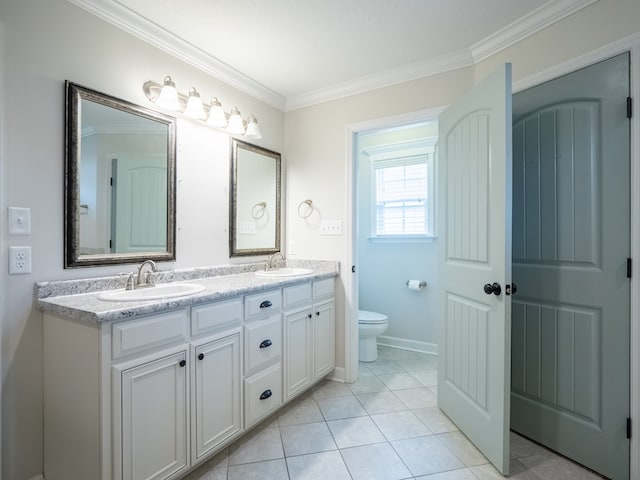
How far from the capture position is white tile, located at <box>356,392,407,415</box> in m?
2.19

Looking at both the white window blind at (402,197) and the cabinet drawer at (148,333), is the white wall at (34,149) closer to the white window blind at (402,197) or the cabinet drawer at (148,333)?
the cabinet drawer at (148,333)

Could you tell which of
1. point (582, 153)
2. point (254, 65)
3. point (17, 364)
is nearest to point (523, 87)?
point (582, 153)

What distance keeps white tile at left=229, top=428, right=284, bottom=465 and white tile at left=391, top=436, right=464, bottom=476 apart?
674 millimetres

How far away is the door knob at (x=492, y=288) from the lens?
1.57 m

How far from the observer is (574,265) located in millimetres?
1657

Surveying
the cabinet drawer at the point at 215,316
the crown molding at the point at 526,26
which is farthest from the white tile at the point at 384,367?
the crown molding at the point at 526,26

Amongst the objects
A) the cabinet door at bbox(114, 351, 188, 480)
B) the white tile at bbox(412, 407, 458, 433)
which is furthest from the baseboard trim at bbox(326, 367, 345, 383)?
the cabinet door at bbox(114, 351, 188, 480)

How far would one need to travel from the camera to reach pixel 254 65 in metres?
2.30

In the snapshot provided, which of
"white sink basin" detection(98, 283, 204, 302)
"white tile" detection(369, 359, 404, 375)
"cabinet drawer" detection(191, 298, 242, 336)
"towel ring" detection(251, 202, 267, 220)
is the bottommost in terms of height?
"white tile" detection(369, 359, 404, 375)

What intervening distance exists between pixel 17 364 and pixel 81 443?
47 cm

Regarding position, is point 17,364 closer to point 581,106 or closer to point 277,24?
point 277,24

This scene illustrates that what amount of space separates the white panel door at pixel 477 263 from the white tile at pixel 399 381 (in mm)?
410

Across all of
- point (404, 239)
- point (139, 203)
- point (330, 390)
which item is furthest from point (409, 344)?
point (139, 203)

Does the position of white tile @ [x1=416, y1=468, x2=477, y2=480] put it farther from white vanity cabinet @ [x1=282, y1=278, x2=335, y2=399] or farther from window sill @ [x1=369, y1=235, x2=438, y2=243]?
window sill @ [x1=369, y1=235, x2=438, y2=243]
